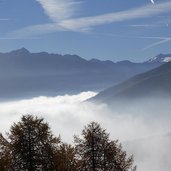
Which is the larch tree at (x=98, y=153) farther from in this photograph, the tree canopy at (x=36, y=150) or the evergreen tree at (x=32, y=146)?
the evergreen tree at (x=32, y=146)

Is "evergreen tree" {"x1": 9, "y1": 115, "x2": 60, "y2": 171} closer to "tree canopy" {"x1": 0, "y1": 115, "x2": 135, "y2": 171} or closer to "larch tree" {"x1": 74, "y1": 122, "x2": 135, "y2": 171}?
"tree canopy" {"x1": 0, "y1": 115, "x2": 135, "y2": 171}

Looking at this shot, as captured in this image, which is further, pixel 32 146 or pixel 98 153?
pixel 98 153

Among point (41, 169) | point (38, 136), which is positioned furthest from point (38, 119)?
Result: point (41, 169)

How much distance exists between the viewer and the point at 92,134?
43.2m

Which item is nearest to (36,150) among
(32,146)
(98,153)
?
(32,146)

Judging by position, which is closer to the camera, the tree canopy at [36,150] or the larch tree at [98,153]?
the tree canopy at [36,150]

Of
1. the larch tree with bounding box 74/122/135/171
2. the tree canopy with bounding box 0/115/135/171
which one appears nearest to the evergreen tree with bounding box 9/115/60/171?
the tree canopy with bounding box 0/115/135/171

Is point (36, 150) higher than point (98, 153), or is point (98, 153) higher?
point (98, 153)

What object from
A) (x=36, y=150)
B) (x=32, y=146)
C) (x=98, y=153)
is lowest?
(x=36, y=150)

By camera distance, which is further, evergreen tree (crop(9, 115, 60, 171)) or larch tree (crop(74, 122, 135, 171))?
larch tree (crop(74, 122, 135, 171))

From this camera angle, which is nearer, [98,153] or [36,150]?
[36,150]

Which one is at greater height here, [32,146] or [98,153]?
[32,146]

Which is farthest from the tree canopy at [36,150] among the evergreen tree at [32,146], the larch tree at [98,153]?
the larch tree at [98,153]

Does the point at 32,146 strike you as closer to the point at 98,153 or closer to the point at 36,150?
the point at 36,150
